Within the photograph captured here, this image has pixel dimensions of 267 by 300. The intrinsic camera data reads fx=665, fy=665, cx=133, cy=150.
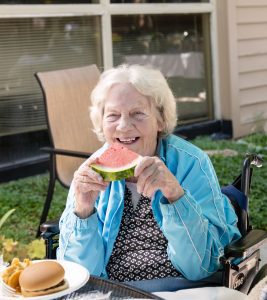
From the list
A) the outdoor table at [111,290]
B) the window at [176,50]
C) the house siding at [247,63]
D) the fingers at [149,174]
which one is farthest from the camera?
the house siding at [247,63]

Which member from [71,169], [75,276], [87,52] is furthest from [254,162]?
[87,52]

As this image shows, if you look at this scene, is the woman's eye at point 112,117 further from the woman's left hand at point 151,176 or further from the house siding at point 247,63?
the house siding at point 247,63

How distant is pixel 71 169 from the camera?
16.0 feet

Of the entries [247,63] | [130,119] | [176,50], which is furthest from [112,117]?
[247,63]

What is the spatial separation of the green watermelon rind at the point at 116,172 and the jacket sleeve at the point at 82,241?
231 millimetres

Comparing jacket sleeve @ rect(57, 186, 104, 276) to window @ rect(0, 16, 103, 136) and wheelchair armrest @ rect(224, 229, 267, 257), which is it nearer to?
wheelchair armrest @ rect(224, 229, 267, 257)

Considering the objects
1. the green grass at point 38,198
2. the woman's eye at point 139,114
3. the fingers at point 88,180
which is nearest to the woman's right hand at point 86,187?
the fingers at point 88,180

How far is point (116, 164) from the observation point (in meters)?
2.24

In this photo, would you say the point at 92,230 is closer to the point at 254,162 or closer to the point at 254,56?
the point at 254,162

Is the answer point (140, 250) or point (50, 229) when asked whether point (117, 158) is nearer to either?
point (140, 250)

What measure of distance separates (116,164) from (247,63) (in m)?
6.75

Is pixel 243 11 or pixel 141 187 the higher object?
pixel 243 11

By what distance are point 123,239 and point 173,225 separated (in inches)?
11.5

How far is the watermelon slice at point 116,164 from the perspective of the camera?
2189 mm
